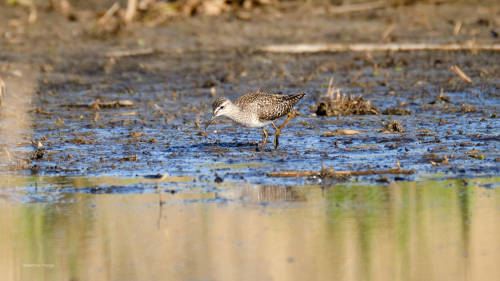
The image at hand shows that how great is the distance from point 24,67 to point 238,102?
300 inches

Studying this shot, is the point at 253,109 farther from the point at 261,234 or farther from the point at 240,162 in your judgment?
the point at 261,234

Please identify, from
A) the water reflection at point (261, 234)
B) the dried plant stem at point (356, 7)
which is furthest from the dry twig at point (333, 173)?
the dried plant stem at point (356, 7)

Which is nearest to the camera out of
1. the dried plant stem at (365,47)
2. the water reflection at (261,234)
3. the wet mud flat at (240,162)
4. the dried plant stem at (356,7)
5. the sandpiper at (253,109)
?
the water reflection at (261,234)

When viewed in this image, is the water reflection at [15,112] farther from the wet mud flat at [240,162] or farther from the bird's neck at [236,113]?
the bird's neck at [236,113]

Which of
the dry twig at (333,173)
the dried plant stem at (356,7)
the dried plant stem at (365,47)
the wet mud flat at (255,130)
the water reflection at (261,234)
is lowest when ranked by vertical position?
the water reflection at (261,234)

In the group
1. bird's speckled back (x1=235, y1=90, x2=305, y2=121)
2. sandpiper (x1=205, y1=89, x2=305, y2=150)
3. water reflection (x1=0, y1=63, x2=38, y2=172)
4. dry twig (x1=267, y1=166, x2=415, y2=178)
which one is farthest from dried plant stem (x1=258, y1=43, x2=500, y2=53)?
dry twig (x1=267, y1=166, x2=415, y2=178)

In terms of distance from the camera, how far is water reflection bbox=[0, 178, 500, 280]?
6484 millimetres

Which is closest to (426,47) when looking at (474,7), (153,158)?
(474,7)

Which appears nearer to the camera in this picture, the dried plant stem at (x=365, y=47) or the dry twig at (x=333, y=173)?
the dry twig at (x=333, y=173)

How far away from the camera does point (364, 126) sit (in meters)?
12.0

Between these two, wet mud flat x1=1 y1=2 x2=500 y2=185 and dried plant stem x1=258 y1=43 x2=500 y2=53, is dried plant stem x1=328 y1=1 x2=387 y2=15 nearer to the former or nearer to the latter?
wet mud flat x1=1 y1=2 x2=500 y2=185

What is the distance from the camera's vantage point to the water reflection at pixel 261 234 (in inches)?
255

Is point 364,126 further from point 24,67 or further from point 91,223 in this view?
point 24,67

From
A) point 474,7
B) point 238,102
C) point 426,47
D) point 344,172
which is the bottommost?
point 344,172
